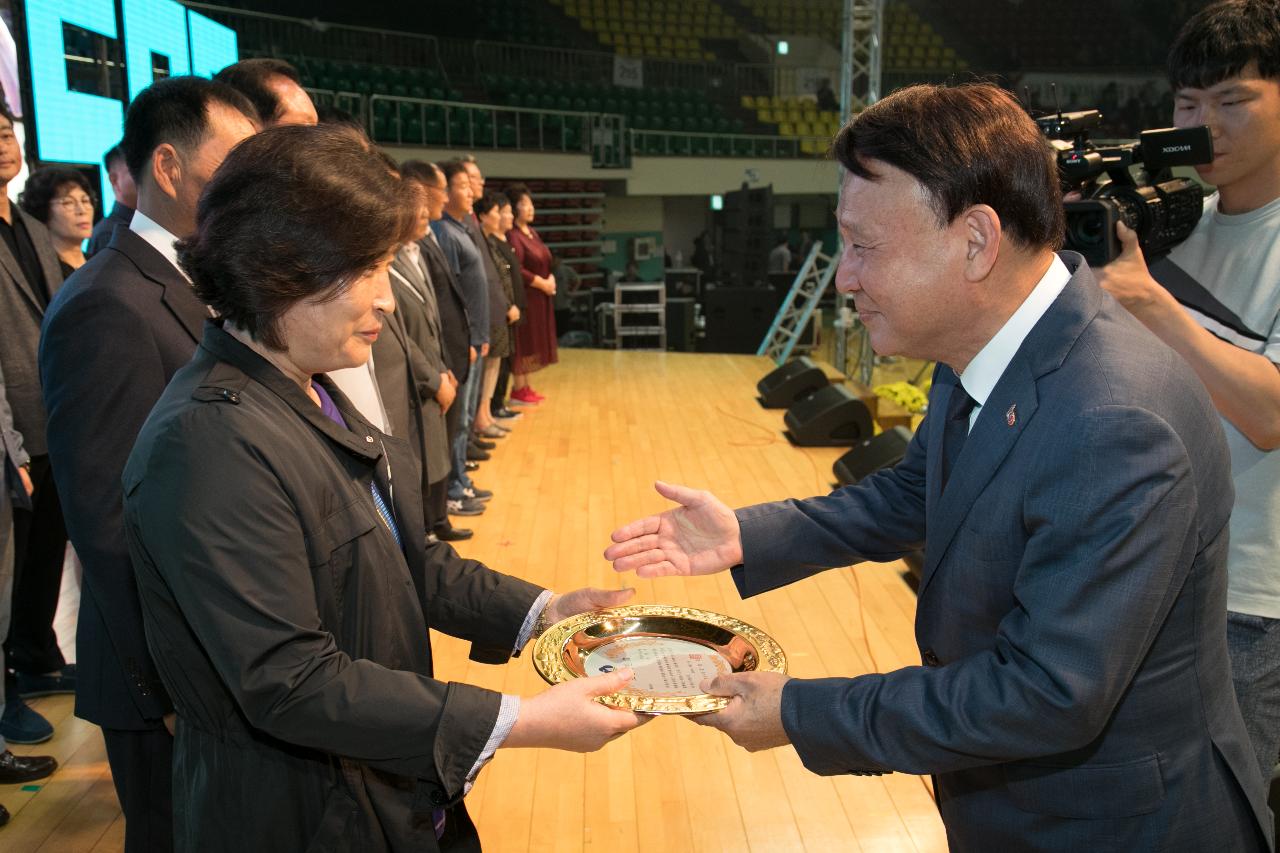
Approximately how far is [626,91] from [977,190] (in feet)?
51.5

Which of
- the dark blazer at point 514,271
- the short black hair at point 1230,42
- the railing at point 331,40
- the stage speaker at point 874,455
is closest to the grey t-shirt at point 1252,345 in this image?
the short black hair at point 1230,42

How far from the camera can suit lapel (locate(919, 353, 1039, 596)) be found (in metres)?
1.13

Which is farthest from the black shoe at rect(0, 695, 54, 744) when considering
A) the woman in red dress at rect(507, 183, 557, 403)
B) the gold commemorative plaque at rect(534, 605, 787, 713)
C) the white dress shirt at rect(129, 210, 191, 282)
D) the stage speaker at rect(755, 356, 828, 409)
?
the stage speaker at rect(755, 356, 828, 409)

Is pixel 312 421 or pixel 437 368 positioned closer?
pixel 312 421

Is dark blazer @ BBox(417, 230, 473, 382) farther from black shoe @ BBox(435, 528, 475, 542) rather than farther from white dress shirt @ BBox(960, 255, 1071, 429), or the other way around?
white dress shirt @ BBox(960, 255, 1071, 429)

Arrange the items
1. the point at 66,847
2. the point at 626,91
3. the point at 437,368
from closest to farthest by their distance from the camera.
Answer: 1. the point at 66,847
2. the point at 437,368
3. the point at 626,91

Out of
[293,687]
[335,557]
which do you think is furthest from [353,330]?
[293,687]

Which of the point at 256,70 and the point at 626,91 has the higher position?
the point at 626,91

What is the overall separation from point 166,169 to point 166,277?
0.23m

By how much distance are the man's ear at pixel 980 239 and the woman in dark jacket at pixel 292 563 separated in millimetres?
679

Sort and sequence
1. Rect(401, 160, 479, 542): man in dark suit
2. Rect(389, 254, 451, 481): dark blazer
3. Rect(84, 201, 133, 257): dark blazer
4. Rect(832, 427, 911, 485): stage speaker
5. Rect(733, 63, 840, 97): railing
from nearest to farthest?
Rect(84, 201, 133, 257): dark blazer → Rect(389, 254, 451, 481): dark blazer → Rect(401, 160, 479, 542): man in dark suit → Rect(832, 427, 911, 485): stage speaker → Rect(733, 63, 840, 97): railing

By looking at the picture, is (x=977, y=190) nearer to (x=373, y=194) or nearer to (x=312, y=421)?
(x=373, y=194)

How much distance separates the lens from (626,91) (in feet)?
52.5

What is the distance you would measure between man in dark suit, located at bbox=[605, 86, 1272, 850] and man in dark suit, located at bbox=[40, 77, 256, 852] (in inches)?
40.1
